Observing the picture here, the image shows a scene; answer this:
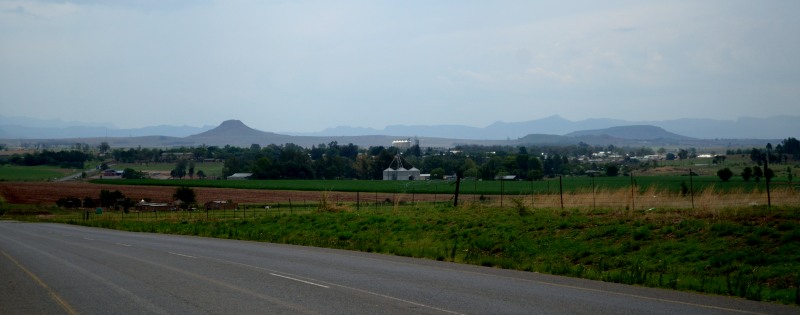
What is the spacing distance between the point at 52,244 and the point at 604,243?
21.5 meters

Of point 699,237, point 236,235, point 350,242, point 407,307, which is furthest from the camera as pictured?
point 236,235

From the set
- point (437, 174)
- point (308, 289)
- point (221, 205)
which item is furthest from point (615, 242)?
point (437, 174)

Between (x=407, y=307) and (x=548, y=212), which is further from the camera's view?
(x=548, y=212)

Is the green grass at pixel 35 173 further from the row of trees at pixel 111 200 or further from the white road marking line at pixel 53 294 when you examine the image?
the white road marking line at pixel 53 294

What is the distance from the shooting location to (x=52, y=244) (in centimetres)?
3161

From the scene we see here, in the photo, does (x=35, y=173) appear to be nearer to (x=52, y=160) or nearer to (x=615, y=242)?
(x=52, y=160)

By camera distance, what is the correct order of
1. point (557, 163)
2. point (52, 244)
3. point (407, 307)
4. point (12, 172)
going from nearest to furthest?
point (407, 307) < point (52, 244) < point (557, 163) < point (12, 172)

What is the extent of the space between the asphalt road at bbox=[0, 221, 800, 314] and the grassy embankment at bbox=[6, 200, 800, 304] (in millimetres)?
1237

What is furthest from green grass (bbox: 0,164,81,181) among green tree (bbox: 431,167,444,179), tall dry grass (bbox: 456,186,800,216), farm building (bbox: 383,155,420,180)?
tall dry grass (bbox: 456,186,800,216)

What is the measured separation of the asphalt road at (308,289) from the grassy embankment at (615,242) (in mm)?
1237

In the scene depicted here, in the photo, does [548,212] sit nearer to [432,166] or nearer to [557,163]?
[557,163]

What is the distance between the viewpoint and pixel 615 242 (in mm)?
22125

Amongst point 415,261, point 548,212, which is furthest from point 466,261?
point 548,212

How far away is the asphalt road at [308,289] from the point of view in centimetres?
1333
